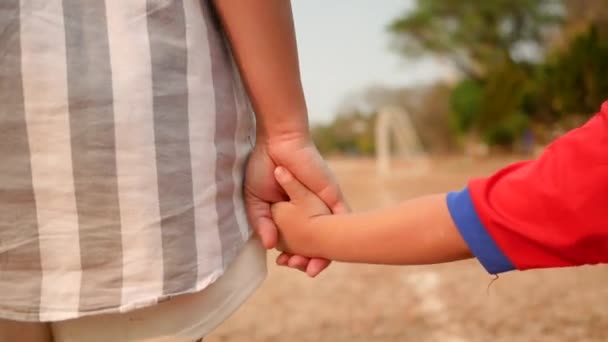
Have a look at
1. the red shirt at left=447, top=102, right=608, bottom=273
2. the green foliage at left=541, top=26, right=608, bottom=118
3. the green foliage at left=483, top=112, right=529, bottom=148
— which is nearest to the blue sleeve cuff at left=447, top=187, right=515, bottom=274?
the red shirt at left=447, top=102, right=608, bottom=273

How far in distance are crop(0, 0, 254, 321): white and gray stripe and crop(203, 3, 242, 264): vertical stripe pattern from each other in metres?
0.02

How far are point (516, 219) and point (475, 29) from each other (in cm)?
750

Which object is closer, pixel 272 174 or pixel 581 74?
pixel 272 174

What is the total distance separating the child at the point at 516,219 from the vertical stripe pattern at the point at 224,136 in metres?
0.09

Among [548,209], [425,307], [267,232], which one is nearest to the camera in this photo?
[548,209]

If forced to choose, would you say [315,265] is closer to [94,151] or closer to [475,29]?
[94,151]

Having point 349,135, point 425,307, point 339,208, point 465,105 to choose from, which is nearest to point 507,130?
point 465,105

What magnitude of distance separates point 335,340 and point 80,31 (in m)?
0.74

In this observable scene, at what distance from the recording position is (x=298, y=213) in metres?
0.54

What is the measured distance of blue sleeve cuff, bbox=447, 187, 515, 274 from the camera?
1.38 ft

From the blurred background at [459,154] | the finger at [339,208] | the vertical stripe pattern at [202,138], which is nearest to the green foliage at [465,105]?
the blurred background at [459,154]

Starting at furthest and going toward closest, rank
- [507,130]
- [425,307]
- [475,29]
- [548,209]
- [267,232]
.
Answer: [475,29]
[507,130]
[425,307]
[267,232]
[548,209]

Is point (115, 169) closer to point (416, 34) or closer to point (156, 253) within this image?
point (156, 253)

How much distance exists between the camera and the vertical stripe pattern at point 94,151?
42cm
